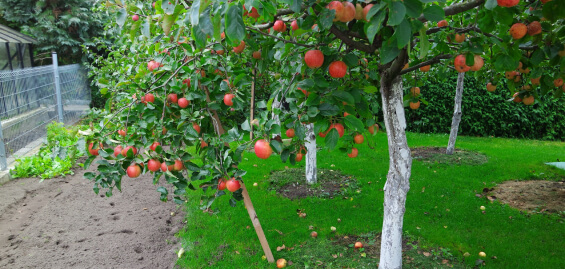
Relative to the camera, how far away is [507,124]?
27.8 ft

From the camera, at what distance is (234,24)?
1.19 meters

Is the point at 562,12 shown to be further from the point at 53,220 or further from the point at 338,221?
the point at 53,220

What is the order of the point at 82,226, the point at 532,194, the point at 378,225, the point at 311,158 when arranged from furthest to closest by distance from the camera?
the point at 311,158
the point at 532,194
the point at 82,226
the point at 378,225

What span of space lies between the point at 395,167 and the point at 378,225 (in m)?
1.37

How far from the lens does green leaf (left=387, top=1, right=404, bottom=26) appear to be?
114 cm

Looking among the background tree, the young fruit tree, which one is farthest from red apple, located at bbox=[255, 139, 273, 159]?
the background tree

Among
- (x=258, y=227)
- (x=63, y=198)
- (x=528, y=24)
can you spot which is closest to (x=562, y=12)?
(x=528, y=24)

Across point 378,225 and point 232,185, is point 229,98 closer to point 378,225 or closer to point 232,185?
point 232,185

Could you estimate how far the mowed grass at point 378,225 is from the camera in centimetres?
309

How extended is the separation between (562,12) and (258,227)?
239 centimetres

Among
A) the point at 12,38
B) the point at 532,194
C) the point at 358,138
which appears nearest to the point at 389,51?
the point at 358,138

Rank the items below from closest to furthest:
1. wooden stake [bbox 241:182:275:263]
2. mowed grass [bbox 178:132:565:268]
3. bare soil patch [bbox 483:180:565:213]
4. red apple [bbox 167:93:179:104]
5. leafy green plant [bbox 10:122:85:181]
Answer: red apple [bbox 167:93:179:104] → wooden stake [bbox 241:182:275:263] → mowed grass [bbox 178:132:565:268] → bare soil patch [bbox 483:180:565:213] → leafy green plant [bbox 10:122:85:181]

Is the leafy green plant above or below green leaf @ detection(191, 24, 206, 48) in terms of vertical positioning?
below

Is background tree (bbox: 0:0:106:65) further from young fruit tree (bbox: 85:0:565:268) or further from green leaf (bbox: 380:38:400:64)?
green leaf (bbox: 380:38:400:64)
